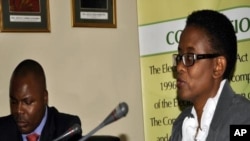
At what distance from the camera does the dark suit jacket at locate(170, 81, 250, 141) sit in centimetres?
210

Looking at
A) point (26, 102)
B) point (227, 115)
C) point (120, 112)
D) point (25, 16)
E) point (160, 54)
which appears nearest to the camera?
point (120, 112)

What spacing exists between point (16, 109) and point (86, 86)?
0.78 metres

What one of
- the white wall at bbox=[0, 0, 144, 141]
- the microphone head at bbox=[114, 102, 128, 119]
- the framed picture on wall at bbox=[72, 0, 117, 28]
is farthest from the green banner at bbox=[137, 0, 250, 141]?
the microphone head at bbox=[114, 102, 128, 119]

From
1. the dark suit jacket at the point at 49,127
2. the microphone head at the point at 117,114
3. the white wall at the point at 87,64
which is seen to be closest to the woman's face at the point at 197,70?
the microphone head at the point at 117,114

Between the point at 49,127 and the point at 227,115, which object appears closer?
the point at 227,115

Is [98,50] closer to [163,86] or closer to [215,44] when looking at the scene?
[163,86]

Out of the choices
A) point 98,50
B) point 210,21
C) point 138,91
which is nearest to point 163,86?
point 138,91

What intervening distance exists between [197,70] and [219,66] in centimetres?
11

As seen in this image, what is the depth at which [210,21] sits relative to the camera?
7.41ft

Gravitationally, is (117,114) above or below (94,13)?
below

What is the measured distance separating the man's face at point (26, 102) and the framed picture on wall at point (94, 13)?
749 mm

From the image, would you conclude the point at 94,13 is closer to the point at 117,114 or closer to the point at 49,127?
the point at 49,127

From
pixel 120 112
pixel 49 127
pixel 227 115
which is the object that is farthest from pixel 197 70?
pixel 49 127

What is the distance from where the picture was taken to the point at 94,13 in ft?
11.1
